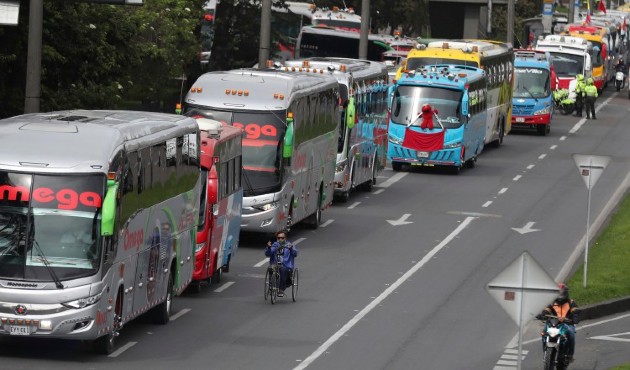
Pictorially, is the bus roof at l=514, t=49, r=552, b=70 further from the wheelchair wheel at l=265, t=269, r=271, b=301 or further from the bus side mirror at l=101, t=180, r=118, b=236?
the bus side mirror at l=101, t=180, r=118, b=236

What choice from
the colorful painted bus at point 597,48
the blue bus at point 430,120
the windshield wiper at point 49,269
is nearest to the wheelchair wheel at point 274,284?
the windshield wiper at point 49,269

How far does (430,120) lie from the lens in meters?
48.8

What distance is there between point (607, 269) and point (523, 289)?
1429 centimetres

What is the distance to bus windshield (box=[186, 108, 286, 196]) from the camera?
32.9 m

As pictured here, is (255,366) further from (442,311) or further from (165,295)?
(442,311)

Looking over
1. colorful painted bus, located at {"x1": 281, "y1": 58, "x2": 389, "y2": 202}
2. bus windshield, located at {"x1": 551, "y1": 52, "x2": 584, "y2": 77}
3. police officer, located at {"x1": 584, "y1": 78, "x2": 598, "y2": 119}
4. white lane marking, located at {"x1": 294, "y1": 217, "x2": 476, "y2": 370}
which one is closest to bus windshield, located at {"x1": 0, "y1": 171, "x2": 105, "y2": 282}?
white lane marking, located at {"x1": 294, "y1": 217, "x2": 476, "y2": 370}

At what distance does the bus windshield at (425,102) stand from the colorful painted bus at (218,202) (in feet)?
63.8

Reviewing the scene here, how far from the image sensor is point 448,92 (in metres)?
49.6

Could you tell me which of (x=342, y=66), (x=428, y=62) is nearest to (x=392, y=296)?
(x=342, y=66)

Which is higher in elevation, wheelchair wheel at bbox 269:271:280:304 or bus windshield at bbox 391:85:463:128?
bus windshield at bbox 391:85:463:128

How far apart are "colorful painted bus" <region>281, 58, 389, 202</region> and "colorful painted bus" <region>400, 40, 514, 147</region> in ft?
34.6

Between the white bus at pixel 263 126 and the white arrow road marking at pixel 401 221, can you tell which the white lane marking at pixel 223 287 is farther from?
the white arrow road marking at pixel 401 221

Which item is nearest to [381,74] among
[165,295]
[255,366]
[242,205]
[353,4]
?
[242,205]

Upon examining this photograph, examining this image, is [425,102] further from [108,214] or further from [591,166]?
[108,214]
